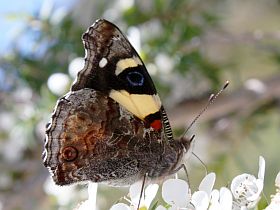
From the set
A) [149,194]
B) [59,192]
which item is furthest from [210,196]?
[59,192]

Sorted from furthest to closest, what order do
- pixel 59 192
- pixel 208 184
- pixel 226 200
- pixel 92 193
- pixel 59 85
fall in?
pixel 59 192 < pixel 59 85 < pixel 92 193 < pixel 208 184 < pixel 226 200

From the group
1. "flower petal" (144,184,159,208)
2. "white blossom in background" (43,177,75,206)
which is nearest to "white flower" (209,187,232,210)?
"flower petal" (144,184,159,208)

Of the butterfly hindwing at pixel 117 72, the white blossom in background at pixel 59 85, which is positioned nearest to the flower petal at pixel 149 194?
the butterfly hindwing at pixel 117 72

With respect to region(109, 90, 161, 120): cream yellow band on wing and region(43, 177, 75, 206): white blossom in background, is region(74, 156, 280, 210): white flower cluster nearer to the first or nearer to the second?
region(109, 90, 161, 120): cream yellow band on wing

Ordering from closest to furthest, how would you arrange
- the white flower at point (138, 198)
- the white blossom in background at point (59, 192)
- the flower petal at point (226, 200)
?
the flower petal at point (226, 200)
the white flower at point (138, 198)
the white blossom in background at point (59, 192)

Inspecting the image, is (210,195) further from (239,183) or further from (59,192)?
(59,192)

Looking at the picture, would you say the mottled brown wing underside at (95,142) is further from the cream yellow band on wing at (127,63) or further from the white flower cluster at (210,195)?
the white flower cluster at (210,195)
